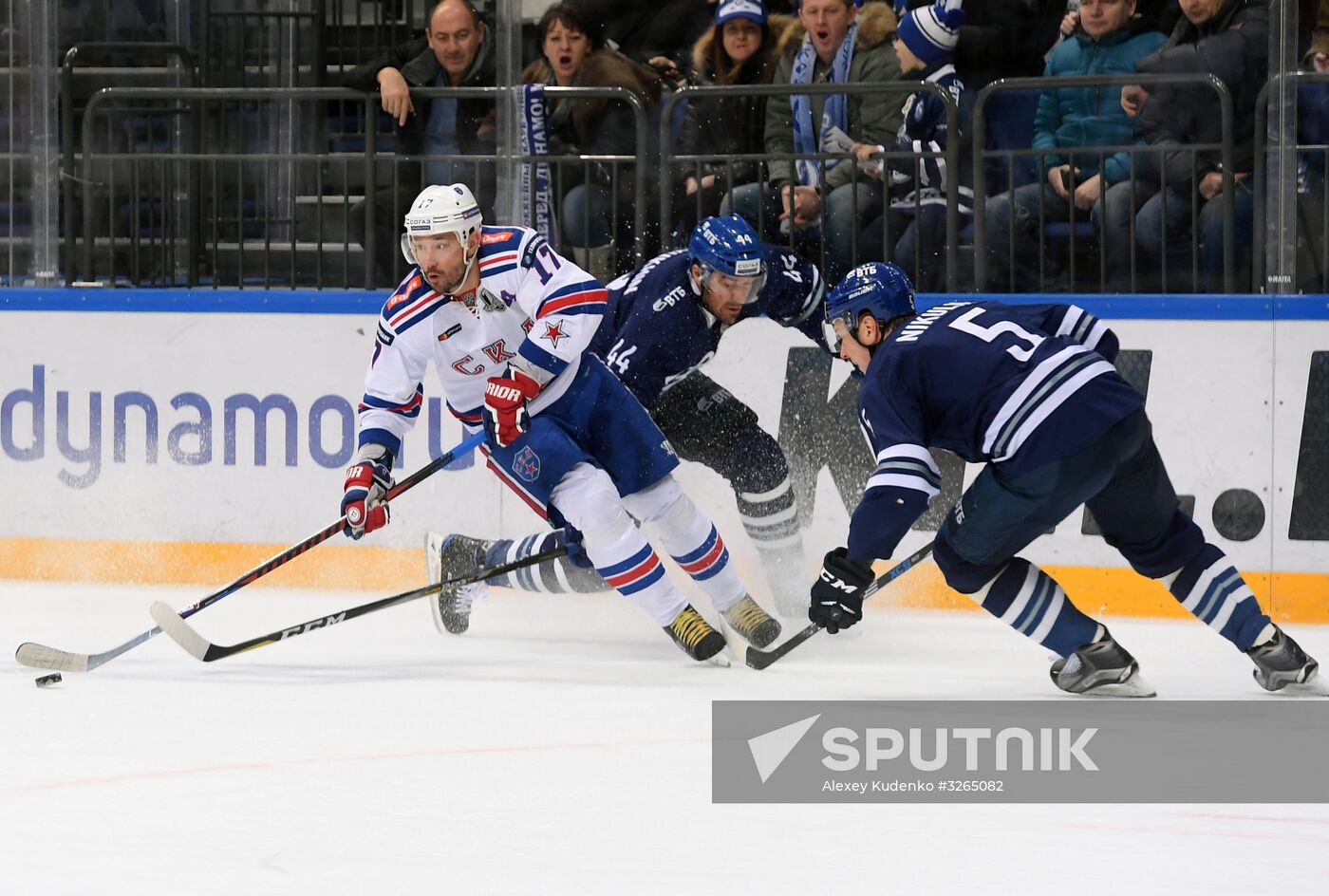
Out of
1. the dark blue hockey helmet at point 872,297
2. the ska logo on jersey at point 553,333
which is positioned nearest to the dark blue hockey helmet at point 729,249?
the ska logo on jersey at point 553,333

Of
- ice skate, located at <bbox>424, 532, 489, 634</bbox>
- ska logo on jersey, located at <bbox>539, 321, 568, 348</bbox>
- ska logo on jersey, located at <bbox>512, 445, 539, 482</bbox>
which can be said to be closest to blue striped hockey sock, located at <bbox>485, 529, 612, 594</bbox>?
ice skate, located at <bbox>424, 532, 489, 634</bbox>

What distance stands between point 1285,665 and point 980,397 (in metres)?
0.94

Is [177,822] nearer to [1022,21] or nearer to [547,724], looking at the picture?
[547,724]

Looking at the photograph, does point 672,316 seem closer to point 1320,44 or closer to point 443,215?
point 443,215

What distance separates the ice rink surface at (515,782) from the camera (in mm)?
2854

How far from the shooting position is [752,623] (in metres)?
5.01

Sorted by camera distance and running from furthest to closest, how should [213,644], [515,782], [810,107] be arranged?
1. [810,107]
2. [213,644]
3. [515,782]

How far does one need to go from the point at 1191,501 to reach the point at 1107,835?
264 cm

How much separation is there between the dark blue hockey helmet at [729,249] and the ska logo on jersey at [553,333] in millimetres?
544

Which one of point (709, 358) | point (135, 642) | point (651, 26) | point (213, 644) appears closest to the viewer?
point (135, 642)

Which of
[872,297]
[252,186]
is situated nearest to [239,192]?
[252,186]

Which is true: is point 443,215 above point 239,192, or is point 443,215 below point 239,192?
below

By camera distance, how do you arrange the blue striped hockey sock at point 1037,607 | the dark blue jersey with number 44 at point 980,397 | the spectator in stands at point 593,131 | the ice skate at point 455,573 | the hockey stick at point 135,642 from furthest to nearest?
the spectator in stands at point 593,131, the ice skate at point 455,573, the hockey stick at point 135,642, the blue striped hockey sock at point 1037,607, the dark blue jersey with number 44 at point 980,397

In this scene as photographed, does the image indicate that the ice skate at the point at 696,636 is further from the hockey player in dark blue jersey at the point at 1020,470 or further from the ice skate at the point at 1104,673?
the ice skate at the point at 1104,673
